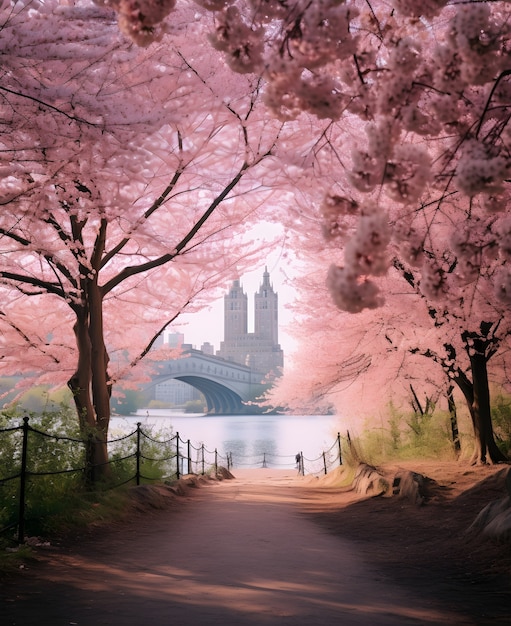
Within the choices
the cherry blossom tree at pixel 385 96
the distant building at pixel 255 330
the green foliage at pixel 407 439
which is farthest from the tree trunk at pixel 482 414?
the distant building at pixel 255 330

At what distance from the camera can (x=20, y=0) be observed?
18.4 feet

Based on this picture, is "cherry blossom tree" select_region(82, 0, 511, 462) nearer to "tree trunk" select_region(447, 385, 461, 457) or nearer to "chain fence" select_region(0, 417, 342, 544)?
"chain fence" select_region(0, 417, 342, 544)

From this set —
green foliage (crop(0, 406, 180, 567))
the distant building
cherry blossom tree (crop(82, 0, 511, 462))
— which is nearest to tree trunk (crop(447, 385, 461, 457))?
green foliage (crop(0, 406, 180, 567))

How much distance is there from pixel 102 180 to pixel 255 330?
191 m

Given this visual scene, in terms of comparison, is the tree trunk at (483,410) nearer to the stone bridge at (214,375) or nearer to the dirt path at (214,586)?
the dirt path at (214,586)

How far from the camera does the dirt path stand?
3898mm

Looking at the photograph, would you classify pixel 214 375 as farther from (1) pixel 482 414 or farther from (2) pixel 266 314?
(2) pixel 266 314

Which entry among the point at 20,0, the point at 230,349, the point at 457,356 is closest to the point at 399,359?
the point at 457,356

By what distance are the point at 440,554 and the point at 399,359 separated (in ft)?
28.1

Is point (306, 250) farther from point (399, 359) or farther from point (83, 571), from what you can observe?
point (83, 571)

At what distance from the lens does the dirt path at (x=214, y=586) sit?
3898mm

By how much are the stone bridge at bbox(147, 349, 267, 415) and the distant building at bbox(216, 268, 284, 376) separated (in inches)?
3963

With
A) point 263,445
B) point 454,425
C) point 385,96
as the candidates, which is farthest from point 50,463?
point 263,445

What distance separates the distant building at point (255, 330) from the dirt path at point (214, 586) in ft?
573
